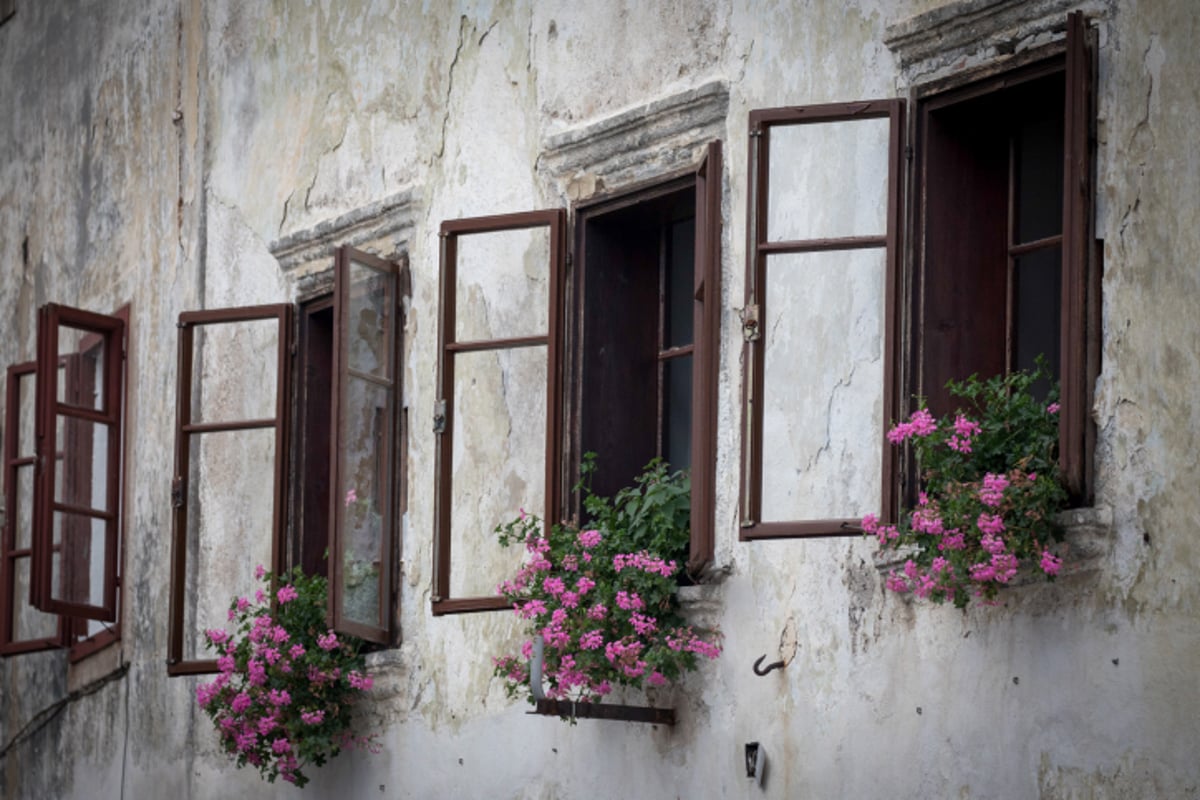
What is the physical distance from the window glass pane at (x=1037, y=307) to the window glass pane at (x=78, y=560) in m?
5.71

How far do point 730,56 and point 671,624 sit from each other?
6.47ft

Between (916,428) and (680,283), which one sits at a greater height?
(680,283)

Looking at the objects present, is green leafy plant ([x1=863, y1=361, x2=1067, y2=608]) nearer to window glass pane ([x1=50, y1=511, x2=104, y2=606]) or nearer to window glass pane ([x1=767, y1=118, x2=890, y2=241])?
window glass pane ([x1=767, y1=118, x2=890, y2=241])

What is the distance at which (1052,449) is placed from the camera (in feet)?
24.8

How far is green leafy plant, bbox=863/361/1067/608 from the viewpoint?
289 inches

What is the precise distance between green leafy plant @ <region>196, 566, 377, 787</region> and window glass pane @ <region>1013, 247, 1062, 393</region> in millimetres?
3413

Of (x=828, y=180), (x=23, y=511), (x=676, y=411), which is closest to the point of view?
(x=828, y=180)

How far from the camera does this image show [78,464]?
12758mm

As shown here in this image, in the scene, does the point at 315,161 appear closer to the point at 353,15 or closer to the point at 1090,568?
the point at 353,15

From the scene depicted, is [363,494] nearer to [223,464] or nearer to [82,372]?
[223,464]

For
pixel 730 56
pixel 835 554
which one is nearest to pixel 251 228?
pixel 730 56

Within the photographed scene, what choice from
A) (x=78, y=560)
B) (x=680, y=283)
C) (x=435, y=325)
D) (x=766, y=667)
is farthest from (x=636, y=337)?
(x=78, y=560)

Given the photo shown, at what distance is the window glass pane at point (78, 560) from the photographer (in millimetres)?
12305

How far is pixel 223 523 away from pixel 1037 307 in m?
4.73
